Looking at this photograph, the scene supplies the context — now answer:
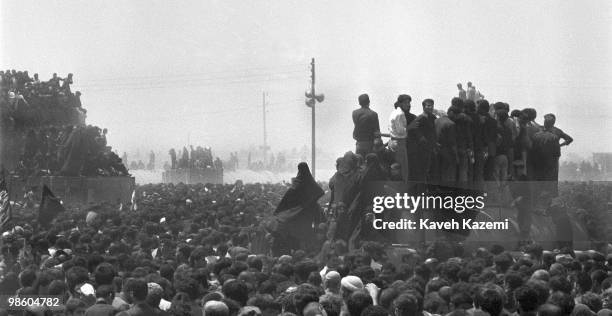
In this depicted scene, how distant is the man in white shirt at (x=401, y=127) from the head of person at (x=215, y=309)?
28.2ft

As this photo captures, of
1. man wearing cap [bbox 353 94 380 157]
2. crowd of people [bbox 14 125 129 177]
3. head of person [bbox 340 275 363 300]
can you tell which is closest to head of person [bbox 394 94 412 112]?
man wearing cap [bbox 353 94 380 157]

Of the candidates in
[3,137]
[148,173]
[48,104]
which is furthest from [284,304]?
[148,173]

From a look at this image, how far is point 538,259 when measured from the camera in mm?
18016

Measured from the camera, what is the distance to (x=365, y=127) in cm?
2047

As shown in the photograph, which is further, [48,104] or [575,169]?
[575,169]

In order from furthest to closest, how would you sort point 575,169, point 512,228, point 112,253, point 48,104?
point 575,169, point 48,104, point 512,228, point 112,253

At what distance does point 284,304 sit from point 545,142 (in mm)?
10492

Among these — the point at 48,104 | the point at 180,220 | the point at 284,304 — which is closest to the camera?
the point at 284,304

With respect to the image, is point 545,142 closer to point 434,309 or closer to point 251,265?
point 251,265

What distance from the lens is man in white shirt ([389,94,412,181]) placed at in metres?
19.5

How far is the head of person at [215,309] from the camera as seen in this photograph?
11227mm

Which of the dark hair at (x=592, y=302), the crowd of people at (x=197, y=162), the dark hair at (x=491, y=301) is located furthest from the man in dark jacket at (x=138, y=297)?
the crowd of people at (x=197, y=162)

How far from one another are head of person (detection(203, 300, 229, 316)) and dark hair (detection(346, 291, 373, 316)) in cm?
129

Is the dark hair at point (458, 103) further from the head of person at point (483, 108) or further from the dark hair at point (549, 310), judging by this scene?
the dark hair at point (549, 310)
